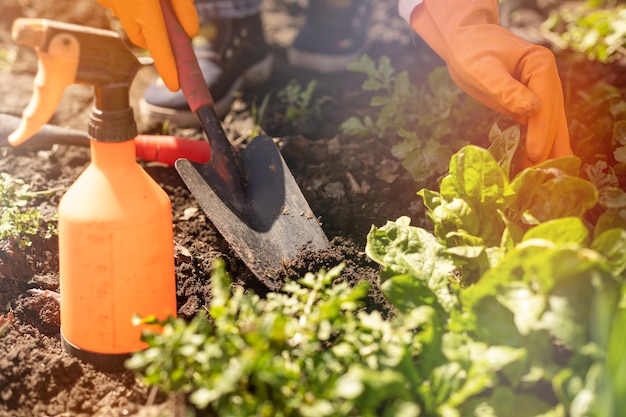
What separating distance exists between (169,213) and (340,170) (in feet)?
3.34

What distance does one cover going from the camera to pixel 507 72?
1.92 meters

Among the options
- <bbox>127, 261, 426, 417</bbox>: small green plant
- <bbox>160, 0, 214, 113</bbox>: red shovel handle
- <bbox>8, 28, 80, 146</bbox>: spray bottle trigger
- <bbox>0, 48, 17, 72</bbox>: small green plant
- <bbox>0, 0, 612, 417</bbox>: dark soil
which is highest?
<bbox>8, 28, 80, 146</bbox>: spray bottle trigger

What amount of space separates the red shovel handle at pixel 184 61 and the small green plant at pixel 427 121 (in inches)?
26.6

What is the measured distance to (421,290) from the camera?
148 centimetres

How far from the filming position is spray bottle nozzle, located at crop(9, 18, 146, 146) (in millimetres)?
1368

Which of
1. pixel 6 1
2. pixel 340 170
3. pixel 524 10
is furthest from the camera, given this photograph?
pixel 524 10

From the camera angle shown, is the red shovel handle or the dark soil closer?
the dark soil

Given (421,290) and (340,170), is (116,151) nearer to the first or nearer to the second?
(421,290)

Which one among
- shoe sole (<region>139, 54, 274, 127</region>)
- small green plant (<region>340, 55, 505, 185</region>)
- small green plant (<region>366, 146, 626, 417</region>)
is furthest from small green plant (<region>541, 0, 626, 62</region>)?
shoe sole (<region>139, 54, 274, 127</region>)

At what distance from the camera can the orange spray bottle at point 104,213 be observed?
1.41 metres

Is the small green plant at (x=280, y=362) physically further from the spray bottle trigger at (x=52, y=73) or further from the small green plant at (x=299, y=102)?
the small green plant at (x=299, y=102)

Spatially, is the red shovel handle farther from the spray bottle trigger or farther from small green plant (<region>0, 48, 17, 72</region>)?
small green plant (<region>0, 48, 17, 72</region>)

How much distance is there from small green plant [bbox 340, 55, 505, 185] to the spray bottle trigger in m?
1.22

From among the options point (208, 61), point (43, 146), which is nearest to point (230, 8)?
point (208, 61)
